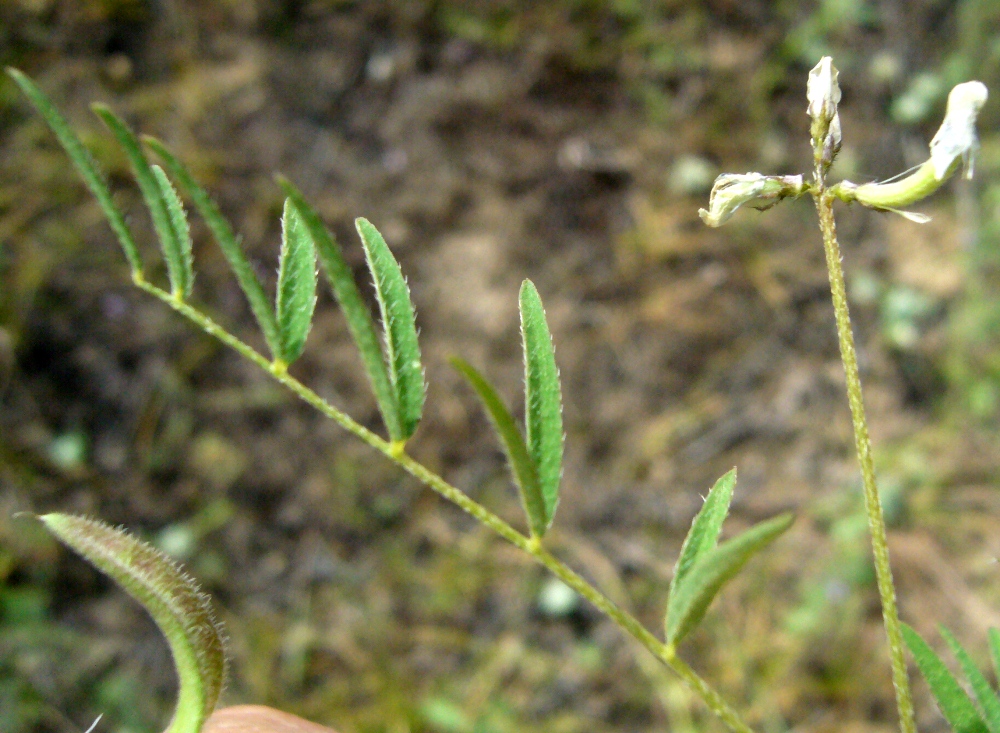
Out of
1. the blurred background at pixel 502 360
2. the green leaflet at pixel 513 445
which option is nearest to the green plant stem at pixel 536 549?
the green leaflet at pixel 513 445

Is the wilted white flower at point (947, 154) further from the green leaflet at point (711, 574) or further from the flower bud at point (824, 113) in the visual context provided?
the green leaflet at point (711, 574)

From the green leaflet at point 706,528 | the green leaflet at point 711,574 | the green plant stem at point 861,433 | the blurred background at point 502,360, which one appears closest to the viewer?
the green leaflet at point 711,574

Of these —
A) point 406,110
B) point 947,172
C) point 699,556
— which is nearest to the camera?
point 947,172

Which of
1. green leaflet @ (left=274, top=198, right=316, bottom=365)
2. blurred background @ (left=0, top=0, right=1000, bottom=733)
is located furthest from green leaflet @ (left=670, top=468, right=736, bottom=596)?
blurred background @ (left=0, top=0, right=1000, bottom=733)

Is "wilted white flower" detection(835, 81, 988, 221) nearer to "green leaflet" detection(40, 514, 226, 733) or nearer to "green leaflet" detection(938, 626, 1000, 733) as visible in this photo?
"green leaflet" detection(938, 626, 1000, 733)

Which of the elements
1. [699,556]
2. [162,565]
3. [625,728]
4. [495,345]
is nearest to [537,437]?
Answer: [699,556]

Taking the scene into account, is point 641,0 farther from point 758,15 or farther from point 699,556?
point 699,556

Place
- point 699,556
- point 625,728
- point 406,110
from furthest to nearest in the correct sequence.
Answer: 1. point 406,110
2. point 625,728
3. point 699,556
